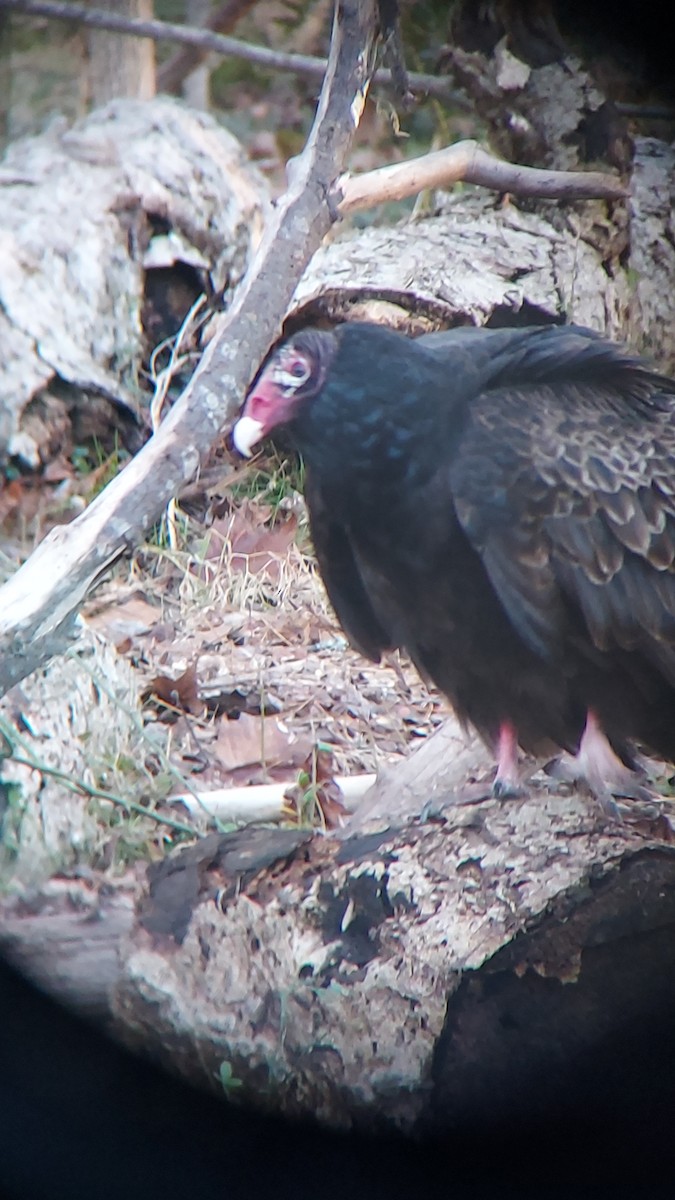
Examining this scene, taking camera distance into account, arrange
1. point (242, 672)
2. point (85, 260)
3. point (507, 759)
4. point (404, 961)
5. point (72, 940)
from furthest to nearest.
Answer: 1. point (85, 260)
2. point (507, 759)
3. point (242, 672)
4. point (72, 940)
5. point (404, 961)

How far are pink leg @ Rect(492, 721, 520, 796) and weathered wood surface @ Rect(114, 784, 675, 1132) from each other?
0.39 ft

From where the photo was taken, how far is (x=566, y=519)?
1.91 m

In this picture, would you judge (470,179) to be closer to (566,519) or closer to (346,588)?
(566,519)

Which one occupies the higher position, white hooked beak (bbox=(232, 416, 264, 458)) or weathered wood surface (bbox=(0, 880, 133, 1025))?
white hooked beak (bbox=(232, 416, 264, 458))

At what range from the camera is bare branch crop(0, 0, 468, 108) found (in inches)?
76.3

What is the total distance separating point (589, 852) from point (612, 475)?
0.59m

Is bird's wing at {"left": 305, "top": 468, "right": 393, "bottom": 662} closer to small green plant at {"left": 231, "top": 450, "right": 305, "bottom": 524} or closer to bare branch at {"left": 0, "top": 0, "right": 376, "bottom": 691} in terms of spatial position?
small green plant at {"left": 231, "top": 450, "right": 305, "bottom": 524}

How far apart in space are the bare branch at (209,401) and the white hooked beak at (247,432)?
0.53 feet

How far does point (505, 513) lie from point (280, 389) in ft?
1.27

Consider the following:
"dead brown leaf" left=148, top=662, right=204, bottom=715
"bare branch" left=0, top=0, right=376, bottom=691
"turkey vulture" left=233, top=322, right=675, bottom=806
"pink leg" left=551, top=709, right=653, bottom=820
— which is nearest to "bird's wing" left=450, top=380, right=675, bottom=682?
"turkey vulture" left=233, top=322, right=675, bottom=806

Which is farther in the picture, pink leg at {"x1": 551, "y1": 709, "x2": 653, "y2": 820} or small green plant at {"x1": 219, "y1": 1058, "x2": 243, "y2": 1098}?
pink leg at {"x1": 551, "y1": 709, "x2": 653, "y2": 820}

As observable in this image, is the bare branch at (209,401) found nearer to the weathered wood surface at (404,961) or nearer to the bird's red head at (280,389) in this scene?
the bird's red head at (280,389)

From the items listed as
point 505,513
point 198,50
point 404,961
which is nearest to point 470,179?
point 198,50

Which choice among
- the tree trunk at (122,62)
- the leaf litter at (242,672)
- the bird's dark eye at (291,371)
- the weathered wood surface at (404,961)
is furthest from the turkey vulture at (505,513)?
the tree trunk at (122,62)
